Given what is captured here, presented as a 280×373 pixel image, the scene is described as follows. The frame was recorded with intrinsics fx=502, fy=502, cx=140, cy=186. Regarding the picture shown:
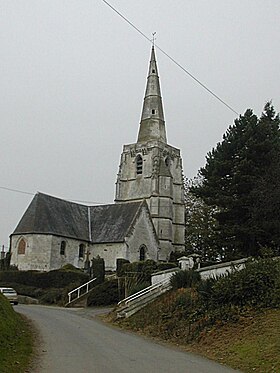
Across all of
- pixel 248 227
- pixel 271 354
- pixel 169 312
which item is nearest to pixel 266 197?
pixel 248 227

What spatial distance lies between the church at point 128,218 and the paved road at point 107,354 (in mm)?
26119

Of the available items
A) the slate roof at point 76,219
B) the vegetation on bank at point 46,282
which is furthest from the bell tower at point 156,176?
the vegetation on bank at point 46,282

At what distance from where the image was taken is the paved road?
1108cm

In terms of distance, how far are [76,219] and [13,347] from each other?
3668cm

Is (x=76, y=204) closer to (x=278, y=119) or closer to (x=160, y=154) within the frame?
(x=160, y=154)

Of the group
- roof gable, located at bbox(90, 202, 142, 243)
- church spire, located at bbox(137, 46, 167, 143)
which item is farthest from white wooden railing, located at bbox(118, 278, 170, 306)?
church spire, located at bbox(137, 46, 167, 143)

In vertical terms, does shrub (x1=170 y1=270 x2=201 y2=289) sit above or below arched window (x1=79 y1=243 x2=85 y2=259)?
below

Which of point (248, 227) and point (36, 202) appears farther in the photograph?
point (36, 202)

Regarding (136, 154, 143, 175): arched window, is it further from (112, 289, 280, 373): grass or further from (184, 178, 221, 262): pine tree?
(112, 289, 280, 373): grass

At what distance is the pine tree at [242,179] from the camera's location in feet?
94.6

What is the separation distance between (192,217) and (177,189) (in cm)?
455

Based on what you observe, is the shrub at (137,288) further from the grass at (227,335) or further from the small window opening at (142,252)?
the small window opening at (142,252)

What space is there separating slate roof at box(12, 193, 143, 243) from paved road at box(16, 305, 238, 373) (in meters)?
26.6

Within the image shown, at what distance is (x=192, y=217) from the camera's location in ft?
178
